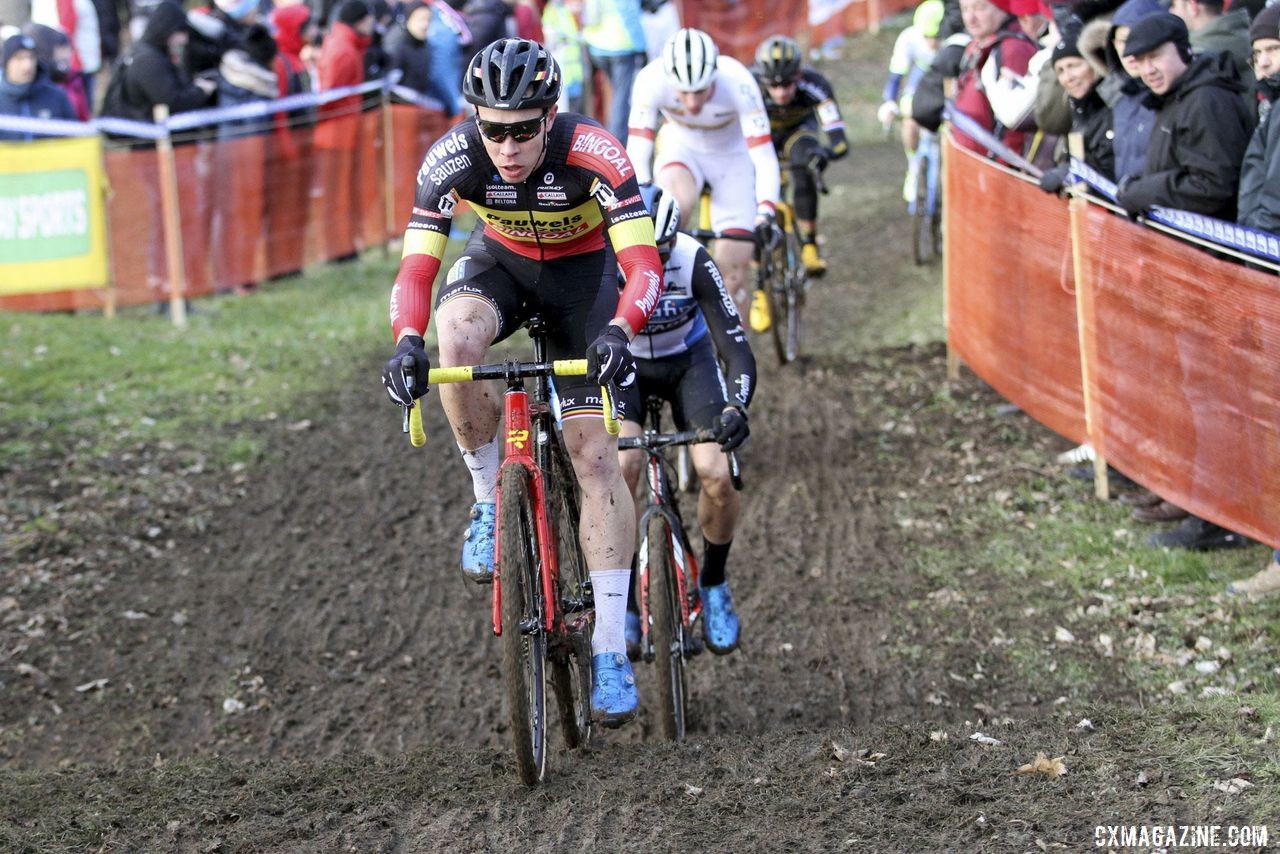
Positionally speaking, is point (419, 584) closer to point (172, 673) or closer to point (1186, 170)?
point (172, 673)

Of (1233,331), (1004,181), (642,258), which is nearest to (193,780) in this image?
(642,258)

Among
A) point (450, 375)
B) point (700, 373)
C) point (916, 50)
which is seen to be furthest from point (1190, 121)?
point (916, 50)

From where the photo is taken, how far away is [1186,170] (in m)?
7.29

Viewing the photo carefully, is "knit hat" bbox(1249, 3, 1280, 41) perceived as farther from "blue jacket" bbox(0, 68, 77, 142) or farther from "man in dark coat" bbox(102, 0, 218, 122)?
"blue jacket" bbox(0, 68, 77, 142)

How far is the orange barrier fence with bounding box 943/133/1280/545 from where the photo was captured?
657cm

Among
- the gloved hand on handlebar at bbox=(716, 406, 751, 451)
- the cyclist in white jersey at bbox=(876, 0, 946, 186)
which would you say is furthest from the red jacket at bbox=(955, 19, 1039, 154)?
the gloved hand on handlebar at bbox=(716, 406, 751, 451)

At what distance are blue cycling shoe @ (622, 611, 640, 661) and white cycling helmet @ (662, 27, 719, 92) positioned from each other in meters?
4.03

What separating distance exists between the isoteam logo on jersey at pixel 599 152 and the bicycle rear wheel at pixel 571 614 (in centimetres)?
113

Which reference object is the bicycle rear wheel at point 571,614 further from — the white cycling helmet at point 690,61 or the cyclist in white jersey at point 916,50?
the cyclist in white jersey at point 916,50

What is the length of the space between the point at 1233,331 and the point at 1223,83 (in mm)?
1405

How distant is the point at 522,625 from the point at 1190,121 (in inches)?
176

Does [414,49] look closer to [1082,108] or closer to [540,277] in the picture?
[1082,108]

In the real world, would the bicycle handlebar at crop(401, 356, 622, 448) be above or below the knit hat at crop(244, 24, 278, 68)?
below

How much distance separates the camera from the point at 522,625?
4969mm
